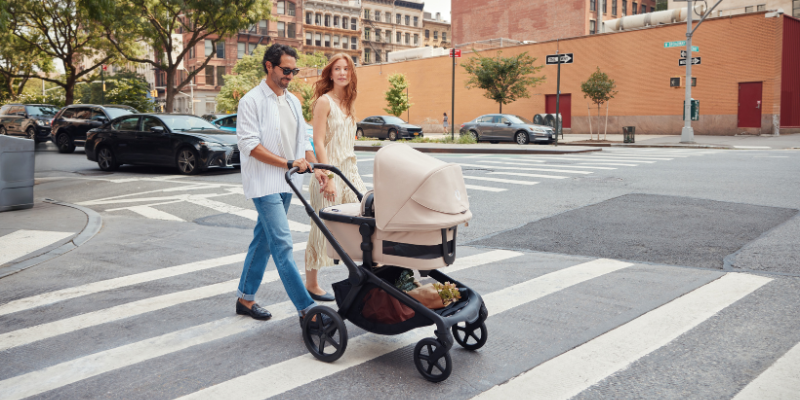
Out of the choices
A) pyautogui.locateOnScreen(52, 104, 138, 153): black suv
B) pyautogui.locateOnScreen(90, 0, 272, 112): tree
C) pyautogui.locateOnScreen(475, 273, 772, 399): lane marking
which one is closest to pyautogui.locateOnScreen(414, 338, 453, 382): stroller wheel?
pyautogui.locateOnScreen(475, 273, 772, 399): lane marking

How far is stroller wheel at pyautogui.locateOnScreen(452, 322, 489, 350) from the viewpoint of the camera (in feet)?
13.1

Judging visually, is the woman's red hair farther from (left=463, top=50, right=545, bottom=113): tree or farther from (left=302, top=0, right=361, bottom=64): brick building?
(left=302, top=0, right=361, bottom=64): brick building

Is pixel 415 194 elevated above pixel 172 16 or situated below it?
below

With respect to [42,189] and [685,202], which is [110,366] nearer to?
[685,202]

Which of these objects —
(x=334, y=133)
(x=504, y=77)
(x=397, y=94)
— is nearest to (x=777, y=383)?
(x=334, y=133)

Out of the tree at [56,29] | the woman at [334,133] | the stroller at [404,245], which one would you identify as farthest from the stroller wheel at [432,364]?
the tree at [56,29]

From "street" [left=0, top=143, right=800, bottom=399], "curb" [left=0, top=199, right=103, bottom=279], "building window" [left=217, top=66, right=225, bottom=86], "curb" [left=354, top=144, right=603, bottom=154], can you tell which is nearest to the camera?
"street" [left=0, top=143, right=800, bottom=399]

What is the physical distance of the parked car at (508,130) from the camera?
2820 cm

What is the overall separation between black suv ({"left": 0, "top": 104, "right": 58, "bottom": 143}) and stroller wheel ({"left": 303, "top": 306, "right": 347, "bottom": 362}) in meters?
30.2

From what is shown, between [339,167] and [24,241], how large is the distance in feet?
16.6

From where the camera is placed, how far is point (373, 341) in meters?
4.31

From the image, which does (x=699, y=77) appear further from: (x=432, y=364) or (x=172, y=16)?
(x=432, y=364)

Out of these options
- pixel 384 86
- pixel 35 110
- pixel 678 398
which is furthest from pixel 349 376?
pixel 384 86

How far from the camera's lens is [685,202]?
10180 millimetres
